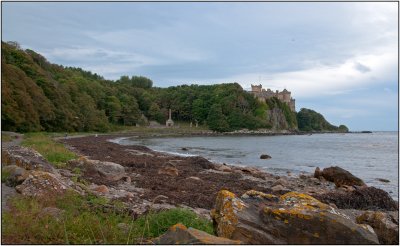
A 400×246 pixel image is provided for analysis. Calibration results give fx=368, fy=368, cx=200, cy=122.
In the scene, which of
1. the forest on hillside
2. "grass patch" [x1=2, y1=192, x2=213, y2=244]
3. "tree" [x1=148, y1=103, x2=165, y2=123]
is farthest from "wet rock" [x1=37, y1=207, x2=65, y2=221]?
"tree" [x1=148, y1=103, x2=165, y2=123]

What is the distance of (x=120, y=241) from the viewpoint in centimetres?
571

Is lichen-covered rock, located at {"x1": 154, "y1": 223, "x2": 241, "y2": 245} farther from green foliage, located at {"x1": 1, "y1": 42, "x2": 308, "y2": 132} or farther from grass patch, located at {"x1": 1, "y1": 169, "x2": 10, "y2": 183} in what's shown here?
green foliage, located at {"x1": 1, "y1": 42, "x2": 308, "y2": 132}

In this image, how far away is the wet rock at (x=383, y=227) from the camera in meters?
7.52

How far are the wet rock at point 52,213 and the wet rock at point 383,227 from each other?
20.5ft

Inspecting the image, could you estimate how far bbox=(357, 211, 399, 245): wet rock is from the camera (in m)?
7.52

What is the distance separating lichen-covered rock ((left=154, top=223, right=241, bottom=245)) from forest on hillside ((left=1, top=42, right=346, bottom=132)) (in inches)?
1614

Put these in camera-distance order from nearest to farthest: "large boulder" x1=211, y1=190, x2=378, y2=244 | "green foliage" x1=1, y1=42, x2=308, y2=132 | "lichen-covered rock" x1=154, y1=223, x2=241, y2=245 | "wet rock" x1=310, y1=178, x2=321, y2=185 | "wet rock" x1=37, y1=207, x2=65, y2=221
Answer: "lichen-covered rock" x1=154, y1=223, x2=241, y2=245, "large boulder" x1=211, y1=190, x2=378, y2=244, "wet rock" x1=37, y1=207, x2=65, y2=221, "wet rock" x1=310, y1=178, x2=321, y2=185, "green foliage" x1=1, y1=42, x2=308, y2=132

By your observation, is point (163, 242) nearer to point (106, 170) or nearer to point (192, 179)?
point (106, 170)

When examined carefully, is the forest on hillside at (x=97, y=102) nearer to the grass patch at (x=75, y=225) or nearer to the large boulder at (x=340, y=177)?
the large boulder at (x=340, y=177)

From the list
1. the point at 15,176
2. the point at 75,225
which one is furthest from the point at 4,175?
the point at 75,225

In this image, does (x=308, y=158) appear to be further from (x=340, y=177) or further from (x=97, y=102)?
(x=97, y=102)

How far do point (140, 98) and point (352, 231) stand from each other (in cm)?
14474

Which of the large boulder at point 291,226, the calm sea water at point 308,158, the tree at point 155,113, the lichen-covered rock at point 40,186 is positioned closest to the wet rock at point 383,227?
the large boulder at point 291,226

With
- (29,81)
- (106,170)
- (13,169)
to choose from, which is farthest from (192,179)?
(29,81)
